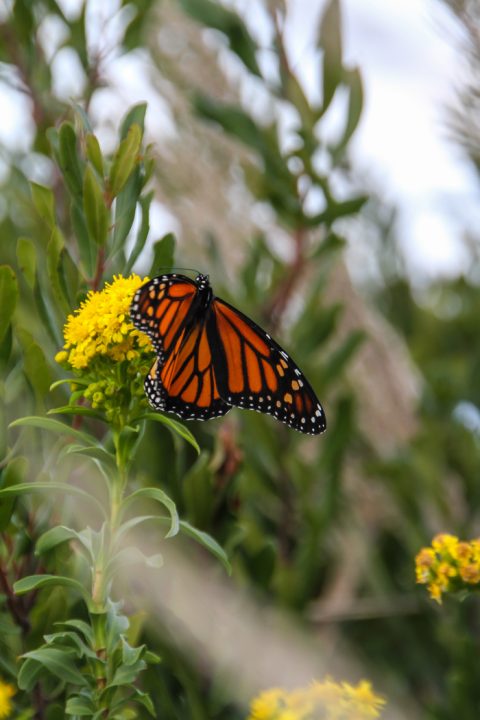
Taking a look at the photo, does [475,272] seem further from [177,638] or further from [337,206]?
[177,638]

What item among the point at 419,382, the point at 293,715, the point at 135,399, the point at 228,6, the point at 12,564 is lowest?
the point at 419,382

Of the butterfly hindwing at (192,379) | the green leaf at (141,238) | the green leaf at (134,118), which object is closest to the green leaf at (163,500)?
the butterfly hindwing at (192,379)

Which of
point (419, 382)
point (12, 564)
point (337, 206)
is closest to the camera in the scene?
point (12, 564)

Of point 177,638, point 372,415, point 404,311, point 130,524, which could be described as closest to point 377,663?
point 372,415

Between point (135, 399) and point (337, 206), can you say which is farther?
point (337, 206)

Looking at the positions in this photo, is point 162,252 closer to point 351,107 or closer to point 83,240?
point 83,240

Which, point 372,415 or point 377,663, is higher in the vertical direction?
point 372,415

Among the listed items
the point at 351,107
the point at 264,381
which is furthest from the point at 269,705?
the point at 351,107
